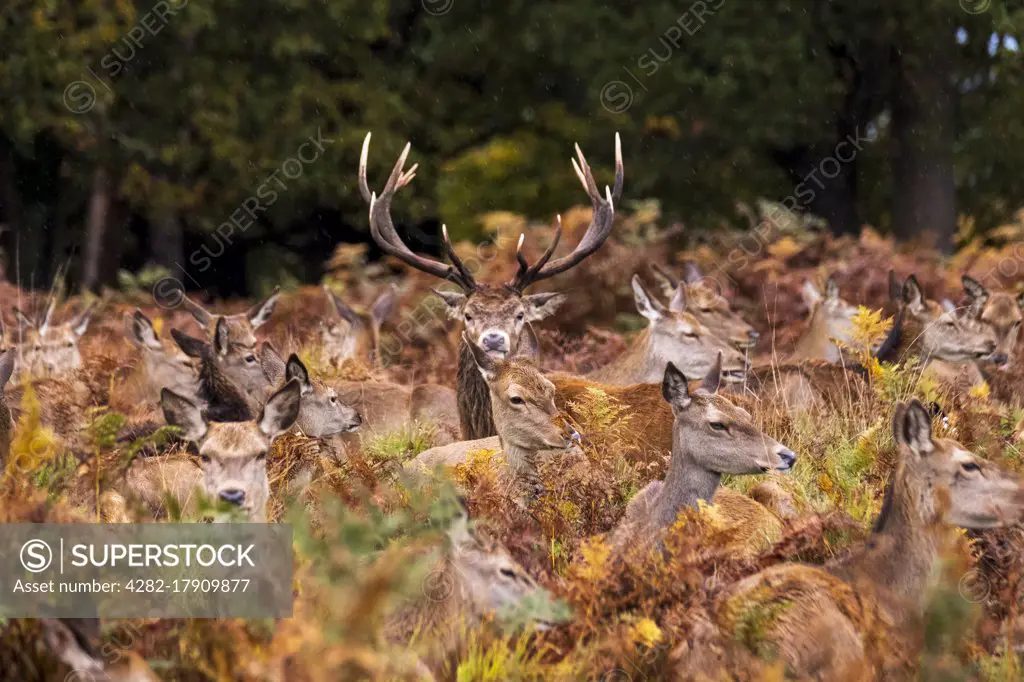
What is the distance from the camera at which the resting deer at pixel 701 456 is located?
6.69 m

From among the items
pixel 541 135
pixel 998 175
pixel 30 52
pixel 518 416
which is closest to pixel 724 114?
pixel 541 135

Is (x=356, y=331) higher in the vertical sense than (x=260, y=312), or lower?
higher

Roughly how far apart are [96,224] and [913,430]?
16774mm

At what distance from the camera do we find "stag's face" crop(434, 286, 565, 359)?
934cm

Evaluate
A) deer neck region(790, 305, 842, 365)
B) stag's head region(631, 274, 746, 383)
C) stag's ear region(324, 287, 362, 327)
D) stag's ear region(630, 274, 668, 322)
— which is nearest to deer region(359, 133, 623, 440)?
stag's ear region(630, 274, 668, 322)

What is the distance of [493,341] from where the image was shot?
9297 millimetres

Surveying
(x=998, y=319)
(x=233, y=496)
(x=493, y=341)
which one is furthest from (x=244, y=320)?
(x=998, y=319)

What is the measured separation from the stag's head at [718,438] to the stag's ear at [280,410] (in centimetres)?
165

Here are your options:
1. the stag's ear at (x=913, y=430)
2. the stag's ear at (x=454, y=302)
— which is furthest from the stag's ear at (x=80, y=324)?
the stag's ear at (x=913, y=430)

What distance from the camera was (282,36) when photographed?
19.3m

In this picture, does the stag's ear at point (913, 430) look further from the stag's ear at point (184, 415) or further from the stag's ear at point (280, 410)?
the stag's ear at point (184, 415)

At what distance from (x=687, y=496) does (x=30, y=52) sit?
45.1 feet

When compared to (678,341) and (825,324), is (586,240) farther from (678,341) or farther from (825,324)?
(825,324)

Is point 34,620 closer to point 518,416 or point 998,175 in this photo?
point 518,416
